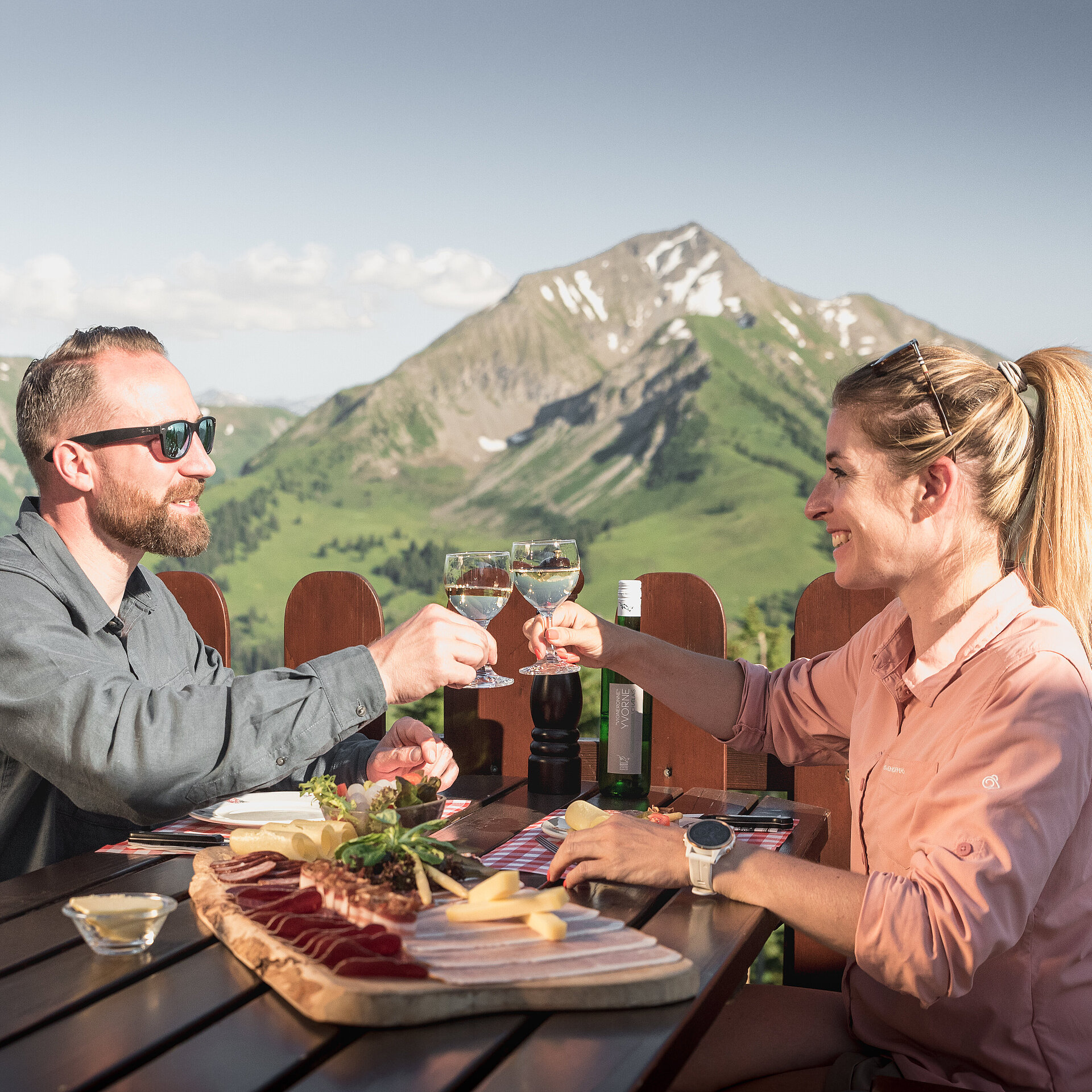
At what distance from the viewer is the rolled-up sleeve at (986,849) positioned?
1.47m

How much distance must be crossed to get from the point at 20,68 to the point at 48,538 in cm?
2285

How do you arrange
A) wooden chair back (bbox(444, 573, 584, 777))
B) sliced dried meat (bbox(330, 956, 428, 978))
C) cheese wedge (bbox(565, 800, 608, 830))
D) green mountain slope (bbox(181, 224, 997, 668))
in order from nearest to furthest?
sliced dried meat (bbox(330, 956, 428, 978)), cheese wedge (bbox(565, 800, 608, 830)), wooden chair back (bbox(444, 573, 584, 777)), green mountain slope (bbox(181, 224, 997, 668))

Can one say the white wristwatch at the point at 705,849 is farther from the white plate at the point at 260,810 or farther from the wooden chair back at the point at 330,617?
the wooden chair back at the point at 330,617

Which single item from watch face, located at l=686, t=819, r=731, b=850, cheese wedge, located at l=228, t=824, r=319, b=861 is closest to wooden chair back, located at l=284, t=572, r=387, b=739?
cheese wedge, located at l=228, t=824, r=319, b=861

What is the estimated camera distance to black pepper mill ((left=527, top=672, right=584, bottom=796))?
8.52ft

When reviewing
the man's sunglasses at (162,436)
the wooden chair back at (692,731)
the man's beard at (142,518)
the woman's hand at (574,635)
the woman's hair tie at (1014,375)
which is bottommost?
the wooden chair back at (692,731)

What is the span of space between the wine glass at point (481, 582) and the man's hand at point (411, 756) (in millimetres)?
196

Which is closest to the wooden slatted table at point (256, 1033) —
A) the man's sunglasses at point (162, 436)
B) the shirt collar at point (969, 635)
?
the shirt collar at point (969, 635)

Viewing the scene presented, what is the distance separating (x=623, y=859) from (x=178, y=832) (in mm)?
957

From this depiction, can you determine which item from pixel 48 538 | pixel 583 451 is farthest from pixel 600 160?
pixel 48 538

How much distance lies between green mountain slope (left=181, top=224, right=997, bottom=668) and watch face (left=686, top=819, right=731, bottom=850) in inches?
717

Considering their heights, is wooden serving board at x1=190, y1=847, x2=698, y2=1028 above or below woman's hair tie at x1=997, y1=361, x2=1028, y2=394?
below

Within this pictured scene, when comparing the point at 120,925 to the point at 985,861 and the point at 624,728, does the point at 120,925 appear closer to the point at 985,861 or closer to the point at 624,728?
the point at 985,861

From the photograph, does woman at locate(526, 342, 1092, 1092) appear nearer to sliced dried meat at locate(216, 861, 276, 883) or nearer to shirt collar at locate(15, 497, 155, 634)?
sliced dried meat at locate(216, 861, 276, 883)
